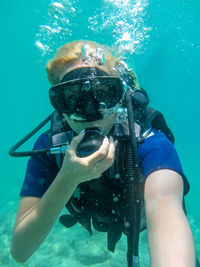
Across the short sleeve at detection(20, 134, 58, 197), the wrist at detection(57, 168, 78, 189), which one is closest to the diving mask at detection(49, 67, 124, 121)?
the wrist at detection(57, 168, 78, 189)

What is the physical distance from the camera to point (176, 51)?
123 feet

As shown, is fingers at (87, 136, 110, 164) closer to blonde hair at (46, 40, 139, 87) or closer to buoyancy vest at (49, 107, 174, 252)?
buoyancy vest at (49, 107, 174, 252)

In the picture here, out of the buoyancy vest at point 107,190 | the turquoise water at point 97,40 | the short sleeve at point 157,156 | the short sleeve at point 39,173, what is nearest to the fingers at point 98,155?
the short sleeve at point 157,156

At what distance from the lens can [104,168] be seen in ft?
6.22

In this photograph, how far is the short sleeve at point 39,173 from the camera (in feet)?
8.60

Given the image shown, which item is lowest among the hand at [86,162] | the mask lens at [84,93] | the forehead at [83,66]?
the hand at [86,162]

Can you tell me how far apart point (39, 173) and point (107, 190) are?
894 mm

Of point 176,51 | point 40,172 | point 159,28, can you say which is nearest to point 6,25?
point 159,28

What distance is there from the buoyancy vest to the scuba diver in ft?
0.04

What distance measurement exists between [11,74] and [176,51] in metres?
47.1

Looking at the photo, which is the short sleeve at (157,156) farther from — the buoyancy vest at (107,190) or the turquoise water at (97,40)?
the turquoise water at (97,40)

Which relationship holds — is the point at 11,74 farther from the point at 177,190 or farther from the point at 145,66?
the point at 177,190

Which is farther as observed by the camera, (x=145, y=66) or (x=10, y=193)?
(x=145, y=66)

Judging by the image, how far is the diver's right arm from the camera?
1.83 m
